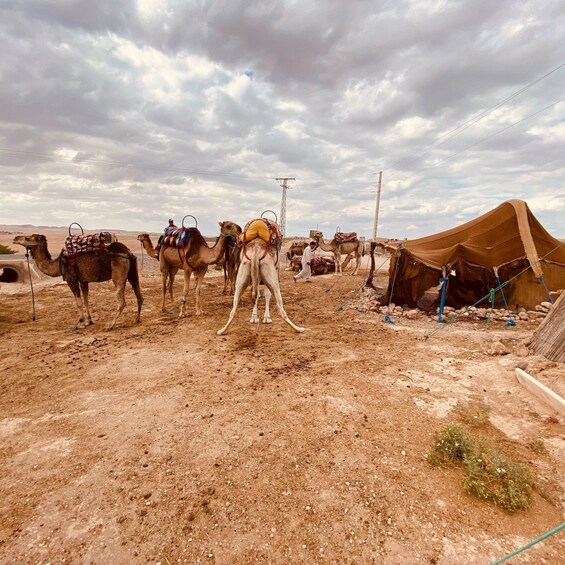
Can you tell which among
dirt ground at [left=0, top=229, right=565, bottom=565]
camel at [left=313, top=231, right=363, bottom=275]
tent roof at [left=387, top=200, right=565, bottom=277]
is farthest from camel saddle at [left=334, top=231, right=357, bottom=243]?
dirt ground at [left=0, top=229, right=565, bottom=565]

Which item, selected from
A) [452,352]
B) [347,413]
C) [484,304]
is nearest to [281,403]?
[347,413]

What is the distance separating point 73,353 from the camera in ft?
20.6

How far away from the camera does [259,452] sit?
331 cm

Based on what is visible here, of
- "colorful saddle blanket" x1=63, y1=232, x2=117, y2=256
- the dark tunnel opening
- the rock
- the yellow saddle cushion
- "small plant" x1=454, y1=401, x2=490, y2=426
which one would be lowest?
"small plant" x1=454, y1=401, x2=490, y2=426

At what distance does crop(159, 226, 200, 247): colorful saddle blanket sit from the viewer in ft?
30.2

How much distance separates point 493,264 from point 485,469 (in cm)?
870

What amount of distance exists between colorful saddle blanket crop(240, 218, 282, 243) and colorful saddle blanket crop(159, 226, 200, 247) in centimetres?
232

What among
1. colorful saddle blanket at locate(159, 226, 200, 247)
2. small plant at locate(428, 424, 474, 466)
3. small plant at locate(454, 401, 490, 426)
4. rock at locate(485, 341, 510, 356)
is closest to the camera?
small plant at locate(428, 424, 474, 466)

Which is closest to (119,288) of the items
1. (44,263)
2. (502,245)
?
(44,263)

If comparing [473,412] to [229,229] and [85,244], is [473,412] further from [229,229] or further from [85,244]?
[85,244]

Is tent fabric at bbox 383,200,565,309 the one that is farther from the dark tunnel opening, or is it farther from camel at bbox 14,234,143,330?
the dark tunnel opening

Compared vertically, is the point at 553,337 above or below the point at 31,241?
below

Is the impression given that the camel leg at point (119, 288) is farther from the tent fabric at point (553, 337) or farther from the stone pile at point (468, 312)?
the tent fabric at point (553, 337)

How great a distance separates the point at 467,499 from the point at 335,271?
18.1 metres
